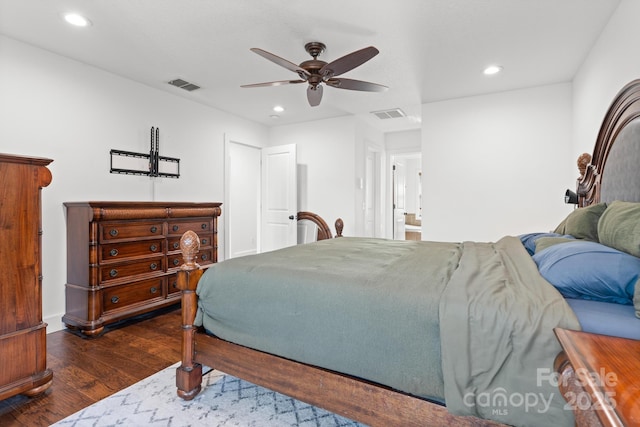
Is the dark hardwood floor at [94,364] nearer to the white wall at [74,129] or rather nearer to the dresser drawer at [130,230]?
the white wall at [74,129]

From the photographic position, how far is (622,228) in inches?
54.4

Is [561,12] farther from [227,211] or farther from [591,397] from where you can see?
[227,211]

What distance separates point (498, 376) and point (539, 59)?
3282mm

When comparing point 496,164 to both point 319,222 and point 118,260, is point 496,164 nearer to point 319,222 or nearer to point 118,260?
point 319,222

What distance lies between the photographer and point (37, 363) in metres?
1.87

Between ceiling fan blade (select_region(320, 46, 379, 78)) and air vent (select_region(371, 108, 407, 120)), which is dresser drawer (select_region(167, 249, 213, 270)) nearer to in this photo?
ceiling fan blade (select_region(320, 46, 379, 78))

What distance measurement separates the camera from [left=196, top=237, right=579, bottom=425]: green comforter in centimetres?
104

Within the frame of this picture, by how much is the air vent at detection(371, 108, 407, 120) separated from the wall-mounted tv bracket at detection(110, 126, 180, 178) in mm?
3010

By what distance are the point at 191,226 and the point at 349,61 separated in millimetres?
2469

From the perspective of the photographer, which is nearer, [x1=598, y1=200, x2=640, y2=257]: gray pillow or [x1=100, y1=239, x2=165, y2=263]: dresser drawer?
[x1=598, y1=200, x2=640, y2=257]: gray pillow

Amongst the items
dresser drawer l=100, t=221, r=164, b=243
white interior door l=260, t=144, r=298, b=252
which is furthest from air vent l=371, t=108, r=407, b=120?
dresser drawer l=100, t=221, r=164, b=243

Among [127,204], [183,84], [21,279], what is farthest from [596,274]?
[183,84]

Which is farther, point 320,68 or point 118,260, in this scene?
point 118,260

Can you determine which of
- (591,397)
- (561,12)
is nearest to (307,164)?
(561,12)
